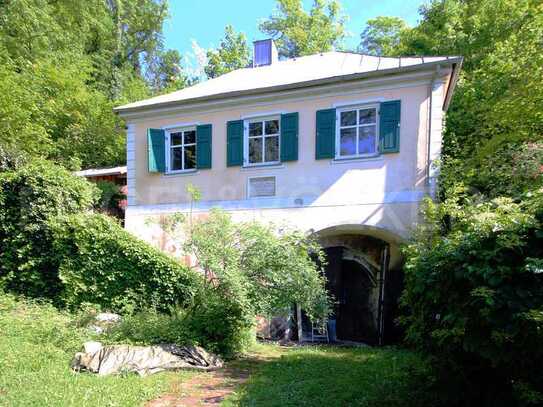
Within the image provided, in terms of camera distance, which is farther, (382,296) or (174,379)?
(382,296)

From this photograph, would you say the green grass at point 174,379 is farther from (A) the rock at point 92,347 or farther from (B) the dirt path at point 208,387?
(A) the rock at point 92,347

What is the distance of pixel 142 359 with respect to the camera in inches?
236

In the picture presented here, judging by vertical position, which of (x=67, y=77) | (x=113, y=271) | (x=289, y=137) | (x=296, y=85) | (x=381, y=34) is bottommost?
(x=113, y=271)

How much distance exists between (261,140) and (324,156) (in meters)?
1.88

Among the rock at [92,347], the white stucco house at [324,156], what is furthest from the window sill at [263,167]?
the rock at [92,347]

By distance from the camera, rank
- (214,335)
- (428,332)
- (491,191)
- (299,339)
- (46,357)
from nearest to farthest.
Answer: (428,332)
(46,357)
(214,335)
(491,191)
(299,339)

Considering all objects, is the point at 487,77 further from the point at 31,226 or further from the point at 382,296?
the point at 31,226

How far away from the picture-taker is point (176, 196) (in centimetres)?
1131

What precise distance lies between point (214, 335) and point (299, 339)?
138 inches

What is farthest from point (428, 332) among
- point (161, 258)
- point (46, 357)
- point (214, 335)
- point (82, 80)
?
point (82, 80)

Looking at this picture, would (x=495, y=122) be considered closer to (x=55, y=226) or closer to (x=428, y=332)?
(x=428, y=332)

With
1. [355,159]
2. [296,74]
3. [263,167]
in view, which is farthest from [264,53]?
[355,159]

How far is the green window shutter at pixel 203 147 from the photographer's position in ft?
36.3

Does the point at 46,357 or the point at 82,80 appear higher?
the point at 82,80
